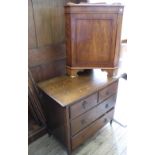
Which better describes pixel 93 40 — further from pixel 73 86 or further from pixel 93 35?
pixel 73 86

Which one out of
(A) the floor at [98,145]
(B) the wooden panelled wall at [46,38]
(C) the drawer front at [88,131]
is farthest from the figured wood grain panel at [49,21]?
(A) the floor at [98,145]

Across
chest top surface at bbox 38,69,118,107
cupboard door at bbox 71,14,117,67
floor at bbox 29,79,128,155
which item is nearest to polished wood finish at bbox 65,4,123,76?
cupboard door at bbox 71,14,117,67

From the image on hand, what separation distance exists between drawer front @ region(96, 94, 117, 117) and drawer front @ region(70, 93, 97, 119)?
0.42ft

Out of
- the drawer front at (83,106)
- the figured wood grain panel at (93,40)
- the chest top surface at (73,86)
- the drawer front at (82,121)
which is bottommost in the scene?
the drawer front at (82,121)

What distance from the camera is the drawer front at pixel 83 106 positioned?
4.16 ft

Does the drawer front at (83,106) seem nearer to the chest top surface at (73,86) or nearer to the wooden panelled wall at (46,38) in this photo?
the chest top surface at (73,86)

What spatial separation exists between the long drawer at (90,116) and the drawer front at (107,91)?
0.06m

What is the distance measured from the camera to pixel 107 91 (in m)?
1.53

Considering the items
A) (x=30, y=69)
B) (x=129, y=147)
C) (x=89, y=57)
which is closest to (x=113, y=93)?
(x=89, y=57)

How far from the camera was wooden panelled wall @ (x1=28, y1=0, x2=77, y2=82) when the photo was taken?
1.38m

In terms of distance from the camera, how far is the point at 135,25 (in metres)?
0.42

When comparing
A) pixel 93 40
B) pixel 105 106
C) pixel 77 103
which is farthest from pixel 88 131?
pixel 93 40

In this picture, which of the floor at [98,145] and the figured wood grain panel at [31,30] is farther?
the floor at [98,145]

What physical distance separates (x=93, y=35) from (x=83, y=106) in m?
0.63
